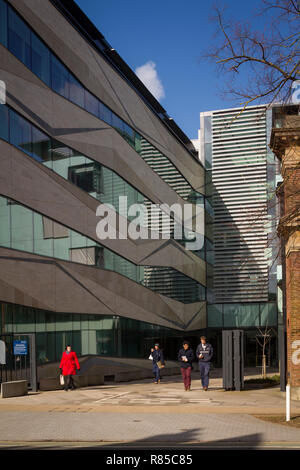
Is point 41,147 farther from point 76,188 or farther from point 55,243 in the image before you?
point 55,243

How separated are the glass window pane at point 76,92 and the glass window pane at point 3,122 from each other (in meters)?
5.99

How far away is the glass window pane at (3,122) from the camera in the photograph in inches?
941

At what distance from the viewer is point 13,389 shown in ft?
64.2

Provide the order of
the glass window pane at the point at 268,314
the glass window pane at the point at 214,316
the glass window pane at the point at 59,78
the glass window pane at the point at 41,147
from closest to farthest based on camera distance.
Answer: the glass window pane at the point at 41,147 → the glass window pane at the point at 59,78 → the glass window pane at the point at 268,314 → the glass window pane at the point at 214,316

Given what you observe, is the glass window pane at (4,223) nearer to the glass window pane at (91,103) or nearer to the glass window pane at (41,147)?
the glass window pane at (41,147)

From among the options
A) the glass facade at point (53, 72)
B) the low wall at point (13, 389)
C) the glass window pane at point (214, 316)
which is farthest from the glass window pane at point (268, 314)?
the low wall at point (13, 389)

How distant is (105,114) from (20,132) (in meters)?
8.72

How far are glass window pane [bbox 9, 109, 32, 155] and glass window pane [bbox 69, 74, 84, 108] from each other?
186 inches

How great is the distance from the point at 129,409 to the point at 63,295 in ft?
38.3

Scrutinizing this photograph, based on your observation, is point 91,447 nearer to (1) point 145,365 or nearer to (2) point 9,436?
(2) point 9,436

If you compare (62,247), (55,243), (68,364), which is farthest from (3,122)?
(68,364)

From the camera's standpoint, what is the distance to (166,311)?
134 ft

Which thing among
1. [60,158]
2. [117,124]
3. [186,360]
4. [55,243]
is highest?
[117,124]
